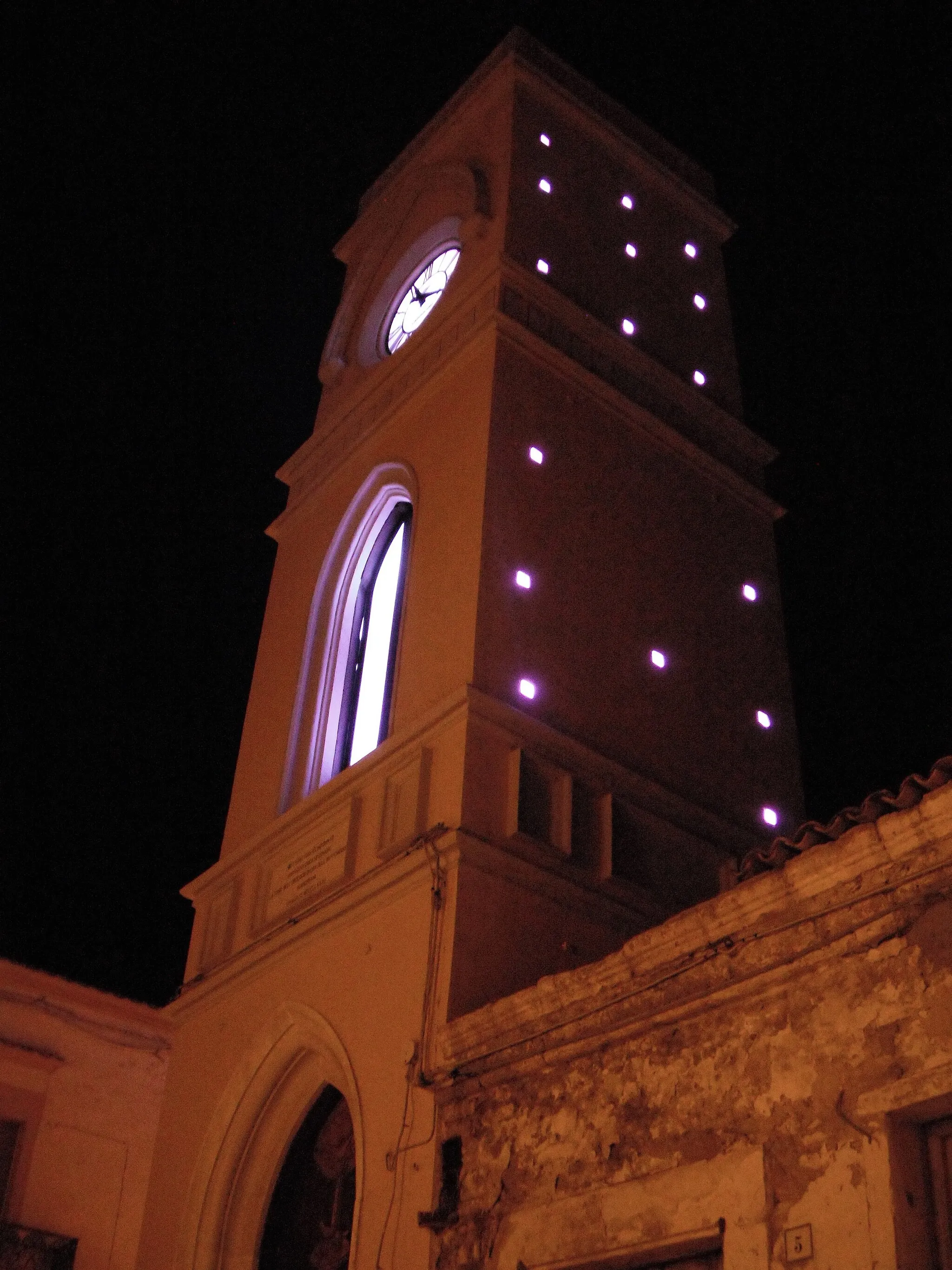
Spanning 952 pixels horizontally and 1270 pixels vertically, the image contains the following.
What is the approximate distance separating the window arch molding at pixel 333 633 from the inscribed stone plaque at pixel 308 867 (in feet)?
2.27

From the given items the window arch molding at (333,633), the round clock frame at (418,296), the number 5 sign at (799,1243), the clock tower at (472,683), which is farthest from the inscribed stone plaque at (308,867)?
the round clock frame at (418,296)

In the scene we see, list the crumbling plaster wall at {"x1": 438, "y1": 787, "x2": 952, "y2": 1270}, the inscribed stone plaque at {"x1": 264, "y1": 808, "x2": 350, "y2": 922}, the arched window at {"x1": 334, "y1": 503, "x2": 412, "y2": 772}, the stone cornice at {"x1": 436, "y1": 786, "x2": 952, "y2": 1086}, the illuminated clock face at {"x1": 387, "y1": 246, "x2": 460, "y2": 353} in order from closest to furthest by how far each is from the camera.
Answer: the crumbling plaster wall at {"x1": 438, "y1": 787, "x2": 952, "y2": 1270}
the stone cornice at {"x1": 436, "y1": 786, "x2": 952, "y2": 1086}
the inscribed stone plaque at {"x1": 264, "y1": 808, "x2": 350, "y2": 922}
the arched window at {"x1": 334, "y1": 503, "x2": 412, "y2": 772}
the illuminated clock face at {"x1": 387, "y1": 246, "x2": 460, "y2": 353}

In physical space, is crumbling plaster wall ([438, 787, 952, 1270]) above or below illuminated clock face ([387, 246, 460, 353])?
below

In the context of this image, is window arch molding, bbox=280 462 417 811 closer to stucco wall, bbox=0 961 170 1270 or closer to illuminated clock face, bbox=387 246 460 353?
illuminated clock face, bbox=387 246 460 353

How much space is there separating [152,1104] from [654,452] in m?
8.12

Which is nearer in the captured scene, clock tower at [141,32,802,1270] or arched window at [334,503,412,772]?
clock tower at [141,32,802,1270]

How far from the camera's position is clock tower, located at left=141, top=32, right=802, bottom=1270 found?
950 centimetres

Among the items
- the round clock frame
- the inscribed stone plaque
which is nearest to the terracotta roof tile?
the inscribed stone plaque

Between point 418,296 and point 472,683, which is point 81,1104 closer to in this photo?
point 472,683

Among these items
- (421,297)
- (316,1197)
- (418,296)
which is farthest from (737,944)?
(418,296)

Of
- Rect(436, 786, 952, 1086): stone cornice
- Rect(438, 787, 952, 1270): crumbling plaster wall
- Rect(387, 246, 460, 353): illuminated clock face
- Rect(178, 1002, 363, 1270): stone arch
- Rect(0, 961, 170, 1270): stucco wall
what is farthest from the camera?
Rect(387, 246, 460, 353): illuminated clock face

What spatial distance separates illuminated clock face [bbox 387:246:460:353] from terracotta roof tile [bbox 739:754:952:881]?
777 centimetres

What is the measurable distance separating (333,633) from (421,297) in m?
4.10

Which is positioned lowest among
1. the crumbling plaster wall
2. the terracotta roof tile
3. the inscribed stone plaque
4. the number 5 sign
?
the number 5 sign
